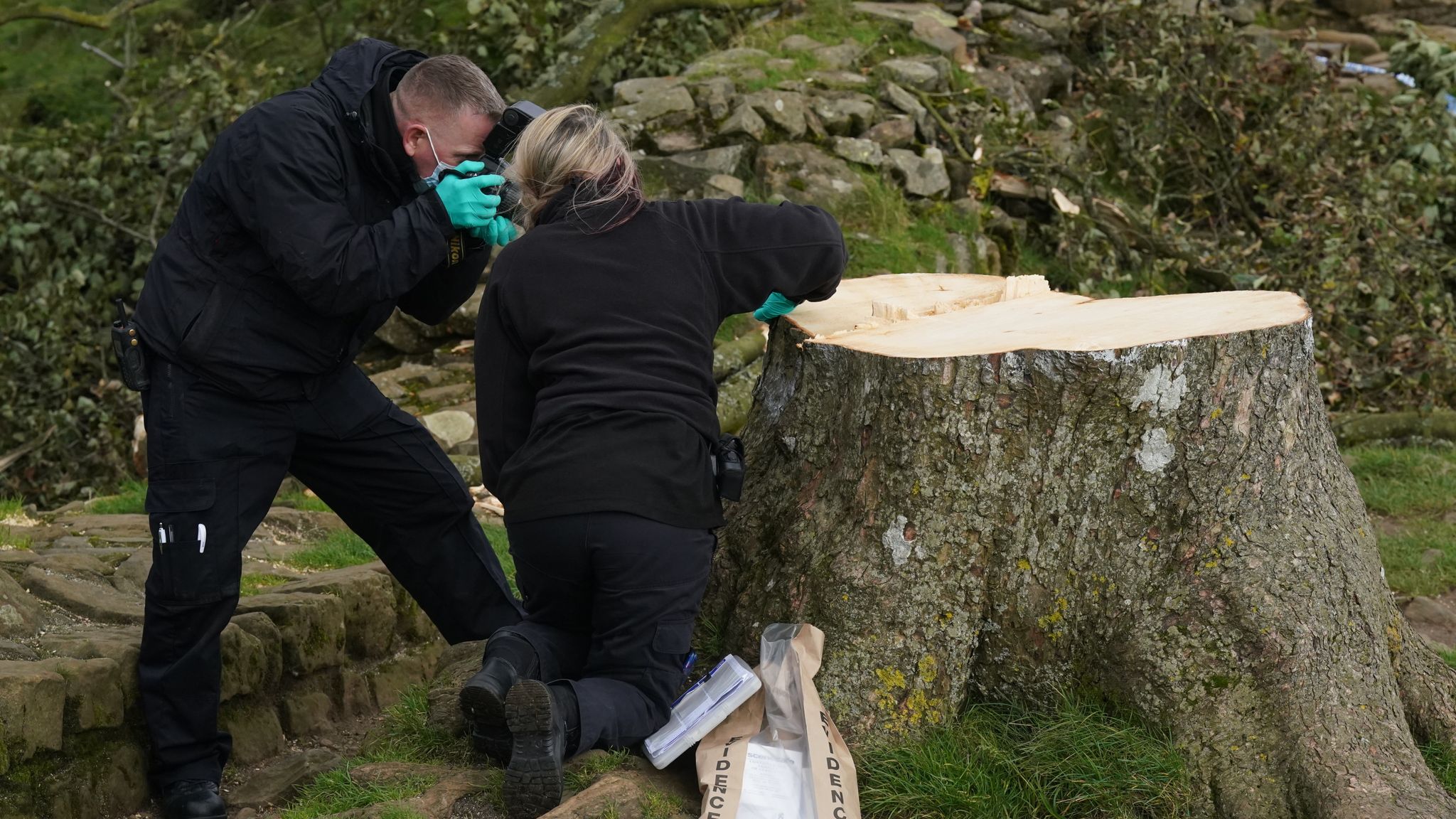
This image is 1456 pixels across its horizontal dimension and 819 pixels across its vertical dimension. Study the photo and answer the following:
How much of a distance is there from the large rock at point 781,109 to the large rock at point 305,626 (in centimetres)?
471

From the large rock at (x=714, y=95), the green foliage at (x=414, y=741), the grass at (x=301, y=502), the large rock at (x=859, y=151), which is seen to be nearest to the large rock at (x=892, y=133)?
the large rock at (x=859, y=151)

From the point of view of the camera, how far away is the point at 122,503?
6.01 meters

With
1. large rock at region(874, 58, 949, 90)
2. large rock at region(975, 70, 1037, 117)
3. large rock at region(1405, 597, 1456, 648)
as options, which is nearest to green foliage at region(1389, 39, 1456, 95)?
large rock at region(975, 70, 1037, 117)

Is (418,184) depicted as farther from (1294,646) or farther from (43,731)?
(1294,646)

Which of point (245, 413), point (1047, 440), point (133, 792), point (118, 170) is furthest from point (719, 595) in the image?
point (118, 170)

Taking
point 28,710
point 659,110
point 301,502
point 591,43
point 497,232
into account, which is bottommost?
point 301,502

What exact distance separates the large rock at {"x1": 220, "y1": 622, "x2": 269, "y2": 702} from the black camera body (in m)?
1.58

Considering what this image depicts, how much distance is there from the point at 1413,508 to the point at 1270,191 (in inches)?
140

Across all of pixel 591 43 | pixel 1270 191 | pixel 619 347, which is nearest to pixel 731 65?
pixel 591 43

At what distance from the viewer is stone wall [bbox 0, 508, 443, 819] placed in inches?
129

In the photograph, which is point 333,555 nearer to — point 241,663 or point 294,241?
point 241,663

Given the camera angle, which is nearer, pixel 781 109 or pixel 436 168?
pixel 436 168

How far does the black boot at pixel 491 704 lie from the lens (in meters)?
2.89

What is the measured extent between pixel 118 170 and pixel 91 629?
5.51 metres
